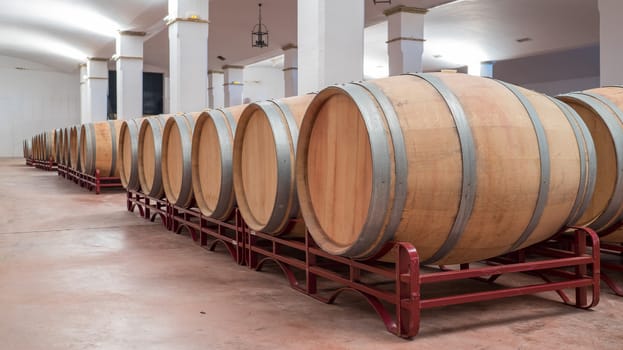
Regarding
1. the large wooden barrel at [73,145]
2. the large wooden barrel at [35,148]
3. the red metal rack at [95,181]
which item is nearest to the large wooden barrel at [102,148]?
the red metal rack at [95,181]

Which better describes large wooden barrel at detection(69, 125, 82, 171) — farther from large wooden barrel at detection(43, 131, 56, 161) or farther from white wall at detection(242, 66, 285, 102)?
white wall at detection(242, 66, 285, 102)

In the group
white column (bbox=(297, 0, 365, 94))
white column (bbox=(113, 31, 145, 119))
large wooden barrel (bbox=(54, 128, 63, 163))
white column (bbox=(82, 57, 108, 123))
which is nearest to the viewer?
white column (bbox=(297, 0, 365, 94))

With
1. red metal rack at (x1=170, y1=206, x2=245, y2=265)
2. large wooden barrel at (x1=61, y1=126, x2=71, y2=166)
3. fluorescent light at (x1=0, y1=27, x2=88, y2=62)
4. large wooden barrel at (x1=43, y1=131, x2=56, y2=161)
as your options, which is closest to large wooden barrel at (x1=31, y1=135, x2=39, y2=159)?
large wooden barrel at (x1=43, y1=131, x2=56, y2=161)

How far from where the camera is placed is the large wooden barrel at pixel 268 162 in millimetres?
3580

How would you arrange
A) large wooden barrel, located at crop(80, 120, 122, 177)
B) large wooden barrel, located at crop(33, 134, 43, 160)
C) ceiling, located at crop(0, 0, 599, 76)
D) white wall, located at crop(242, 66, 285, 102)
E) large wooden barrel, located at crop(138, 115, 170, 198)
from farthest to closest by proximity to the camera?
white wall, located at crop(242, 66, 285, 102) → large wooden barrel, located at crop(33, 134, 43, 160) → ceiling, located at crop(0, 0, 599, 76) → large wooden barrel, located at crop(80, 120, 122, 177) → large wooden barrel, located at crop(138, 115, 170, 198)

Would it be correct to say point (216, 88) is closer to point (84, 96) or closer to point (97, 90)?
point (84, 96)

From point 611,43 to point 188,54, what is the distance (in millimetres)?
6976

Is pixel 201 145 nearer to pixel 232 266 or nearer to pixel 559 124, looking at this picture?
pixel 232 266

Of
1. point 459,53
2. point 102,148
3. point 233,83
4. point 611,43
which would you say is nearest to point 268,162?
point 611,43

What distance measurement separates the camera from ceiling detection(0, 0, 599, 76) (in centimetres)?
1584

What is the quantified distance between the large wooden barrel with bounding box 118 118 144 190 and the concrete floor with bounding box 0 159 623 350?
2408mm

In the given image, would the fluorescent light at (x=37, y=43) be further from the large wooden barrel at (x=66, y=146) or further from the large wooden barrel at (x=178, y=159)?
the large wooden barrel at (x=178, y=159)

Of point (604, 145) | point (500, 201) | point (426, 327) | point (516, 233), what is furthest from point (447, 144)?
point (604, 145)

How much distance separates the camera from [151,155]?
6.46 metres
